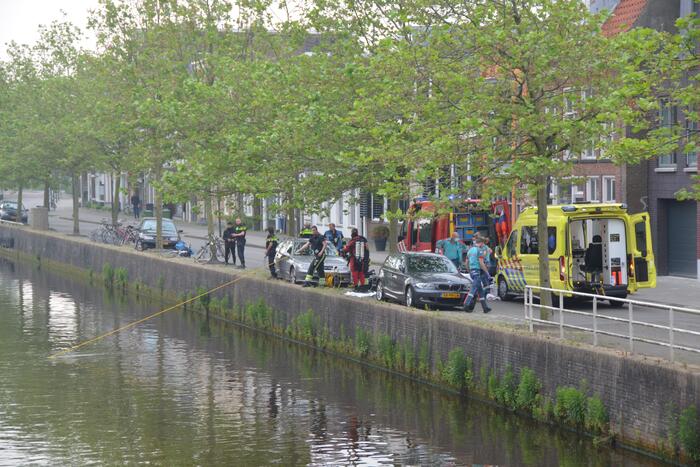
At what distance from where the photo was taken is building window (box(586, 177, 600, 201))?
50.3 metres

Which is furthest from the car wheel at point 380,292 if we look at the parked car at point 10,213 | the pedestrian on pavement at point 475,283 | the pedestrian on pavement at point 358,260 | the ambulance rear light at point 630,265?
the parked car at point 10,213

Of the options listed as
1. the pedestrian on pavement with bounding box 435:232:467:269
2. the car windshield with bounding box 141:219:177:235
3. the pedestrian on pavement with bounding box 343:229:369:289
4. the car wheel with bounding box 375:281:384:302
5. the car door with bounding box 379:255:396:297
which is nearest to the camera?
the car door with bounding box 379:255:396:297

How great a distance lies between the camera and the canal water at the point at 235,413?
71.7 ft

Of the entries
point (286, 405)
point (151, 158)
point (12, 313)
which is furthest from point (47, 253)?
point (286, 405)

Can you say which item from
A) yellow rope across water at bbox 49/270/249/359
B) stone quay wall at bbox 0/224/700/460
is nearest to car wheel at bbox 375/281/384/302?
stone quay wall at bbox 0/224/700/460

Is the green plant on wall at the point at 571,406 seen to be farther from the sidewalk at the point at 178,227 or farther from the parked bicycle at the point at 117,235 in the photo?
the parked bicycle at the point at 117,235

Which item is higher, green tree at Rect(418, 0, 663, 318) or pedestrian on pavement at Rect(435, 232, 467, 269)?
green tree at Rect(418, 0, 663, 318)

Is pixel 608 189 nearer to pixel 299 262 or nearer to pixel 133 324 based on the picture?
pixel 299 262

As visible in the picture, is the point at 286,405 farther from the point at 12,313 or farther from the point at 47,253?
the point at 47,253

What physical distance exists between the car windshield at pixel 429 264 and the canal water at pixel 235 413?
9.76ft

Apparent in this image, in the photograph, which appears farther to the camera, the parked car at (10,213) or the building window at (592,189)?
the parked car at (10,213)

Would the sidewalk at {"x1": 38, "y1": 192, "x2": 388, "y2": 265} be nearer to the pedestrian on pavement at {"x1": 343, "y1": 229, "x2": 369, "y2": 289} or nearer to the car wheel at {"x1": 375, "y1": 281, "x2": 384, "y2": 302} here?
the pedestrian on pavement at {"x1": 343, "y1": 229, "x2": 369, "y2": 289}

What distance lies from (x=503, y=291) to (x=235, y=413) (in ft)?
43.9

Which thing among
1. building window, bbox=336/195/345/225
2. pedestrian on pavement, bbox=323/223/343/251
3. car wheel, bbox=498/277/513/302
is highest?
building window, bbox=336/195/345/225
